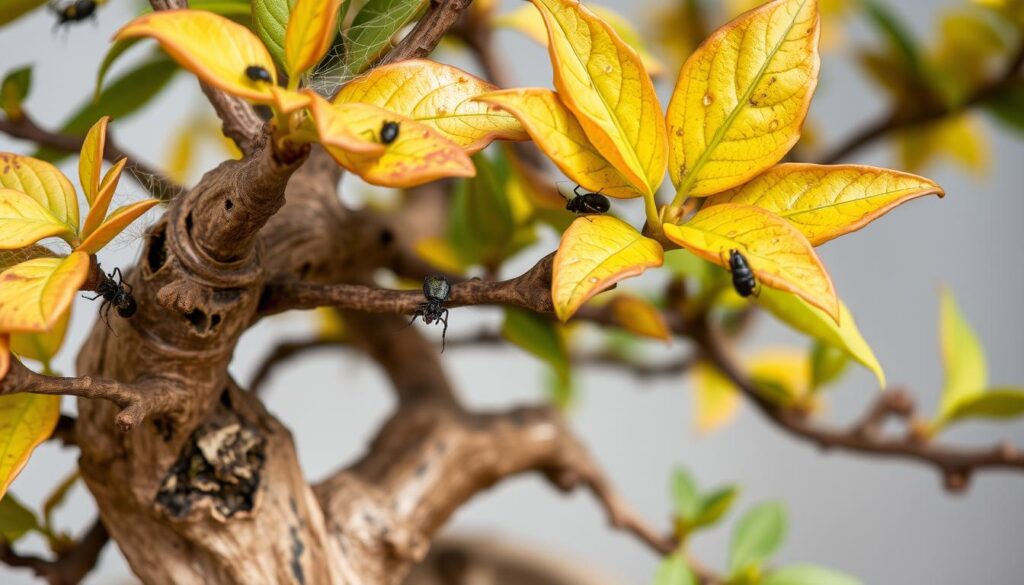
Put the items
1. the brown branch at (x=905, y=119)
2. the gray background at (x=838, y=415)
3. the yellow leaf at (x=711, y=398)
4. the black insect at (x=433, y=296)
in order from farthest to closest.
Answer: the gray background at (x=838, y=415) → the yellow leaf at (x=711, y=398) → the brown branch at (x=905, y=119) → the black insect at (x=433, y=296)

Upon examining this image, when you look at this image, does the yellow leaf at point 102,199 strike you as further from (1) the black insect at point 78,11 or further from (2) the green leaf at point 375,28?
(1) the black insect at point 78,11

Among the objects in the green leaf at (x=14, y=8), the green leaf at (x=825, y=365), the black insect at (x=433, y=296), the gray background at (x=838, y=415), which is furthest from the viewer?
the gray background at (x=838, y=415)

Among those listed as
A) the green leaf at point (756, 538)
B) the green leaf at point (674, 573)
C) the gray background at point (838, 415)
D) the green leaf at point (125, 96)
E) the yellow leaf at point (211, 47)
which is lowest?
the gray background at point (838, 415)

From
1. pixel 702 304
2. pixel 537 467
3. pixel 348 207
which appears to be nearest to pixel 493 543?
pixel 537 467

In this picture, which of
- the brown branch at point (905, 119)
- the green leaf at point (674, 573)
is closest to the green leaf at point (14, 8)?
the green leaf at point (674, 573)

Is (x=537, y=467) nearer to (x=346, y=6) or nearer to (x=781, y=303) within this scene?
(x=781, y=303)

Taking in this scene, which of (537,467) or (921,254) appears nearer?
(537,467)

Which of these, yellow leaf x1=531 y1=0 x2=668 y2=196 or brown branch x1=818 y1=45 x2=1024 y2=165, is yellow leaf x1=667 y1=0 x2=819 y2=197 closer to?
yellow leaf x1=531 y1=0 x2=668 y2=196
